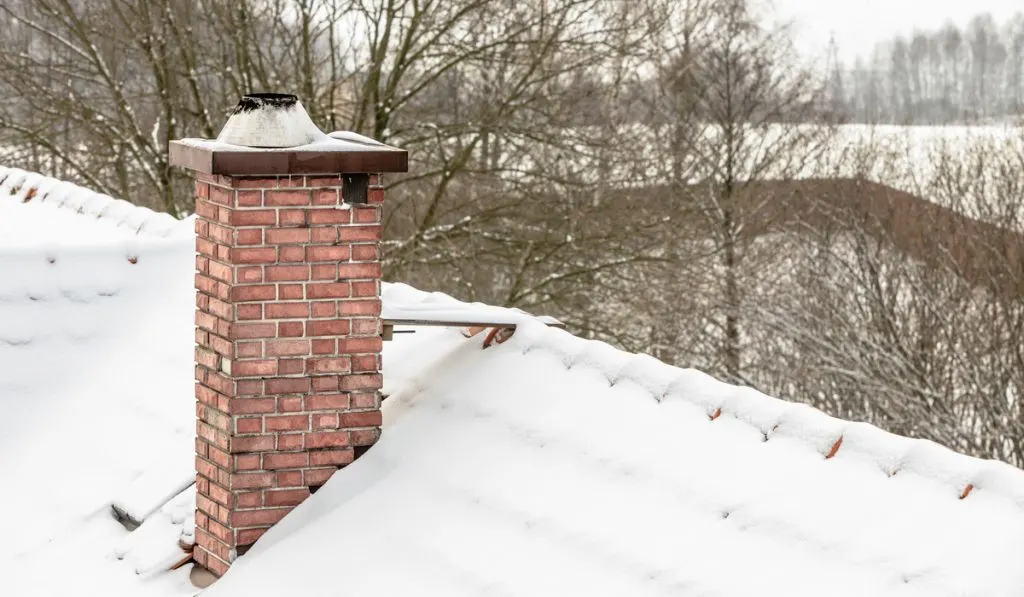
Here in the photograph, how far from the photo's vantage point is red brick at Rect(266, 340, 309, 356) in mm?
4703

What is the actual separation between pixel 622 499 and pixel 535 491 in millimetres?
330

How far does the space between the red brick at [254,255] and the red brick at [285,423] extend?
0.52 m

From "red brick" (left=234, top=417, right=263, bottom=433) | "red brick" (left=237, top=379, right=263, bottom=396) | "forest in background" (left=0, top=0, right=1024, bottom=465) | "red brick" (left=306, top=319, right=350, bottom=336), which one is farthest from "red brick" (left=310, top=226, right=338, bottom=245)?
"forest in background" (left=0, top=0, right=1024, bottom=465)

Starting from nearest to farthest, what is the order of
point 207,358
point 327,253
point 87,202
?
point 327,253 → point 207,358 → point 87,202

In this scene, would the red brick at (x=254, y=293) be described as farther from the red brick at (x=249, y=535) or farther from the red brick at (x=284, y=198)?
the red brick at (x=249, y=535)

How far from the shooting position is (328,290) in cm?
476

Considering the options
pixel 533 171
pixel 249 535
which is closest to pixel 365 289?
pixel 249 535

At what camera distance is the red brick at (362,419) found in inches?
190

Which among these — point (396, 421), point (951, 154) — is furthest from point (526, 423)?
point (951, 154)

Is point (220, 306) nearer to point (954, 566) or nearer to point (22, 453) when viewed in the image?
point (22, 453)

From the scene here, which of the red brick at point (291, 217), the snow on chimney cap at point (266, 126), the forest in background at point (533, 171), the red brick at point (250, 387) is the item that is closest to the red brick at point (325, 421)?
the red brick at point (250, 387)

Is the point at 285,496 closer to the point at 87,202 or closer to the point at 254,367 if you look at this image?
the point at 254,367

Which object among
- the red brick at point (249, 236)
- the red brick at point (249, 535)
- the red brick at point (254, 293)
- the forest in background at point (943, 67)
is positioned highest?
the forest in background at point (943, 67)

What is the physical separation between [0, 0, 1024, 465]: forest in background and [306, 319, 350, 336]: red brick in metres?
13.3
